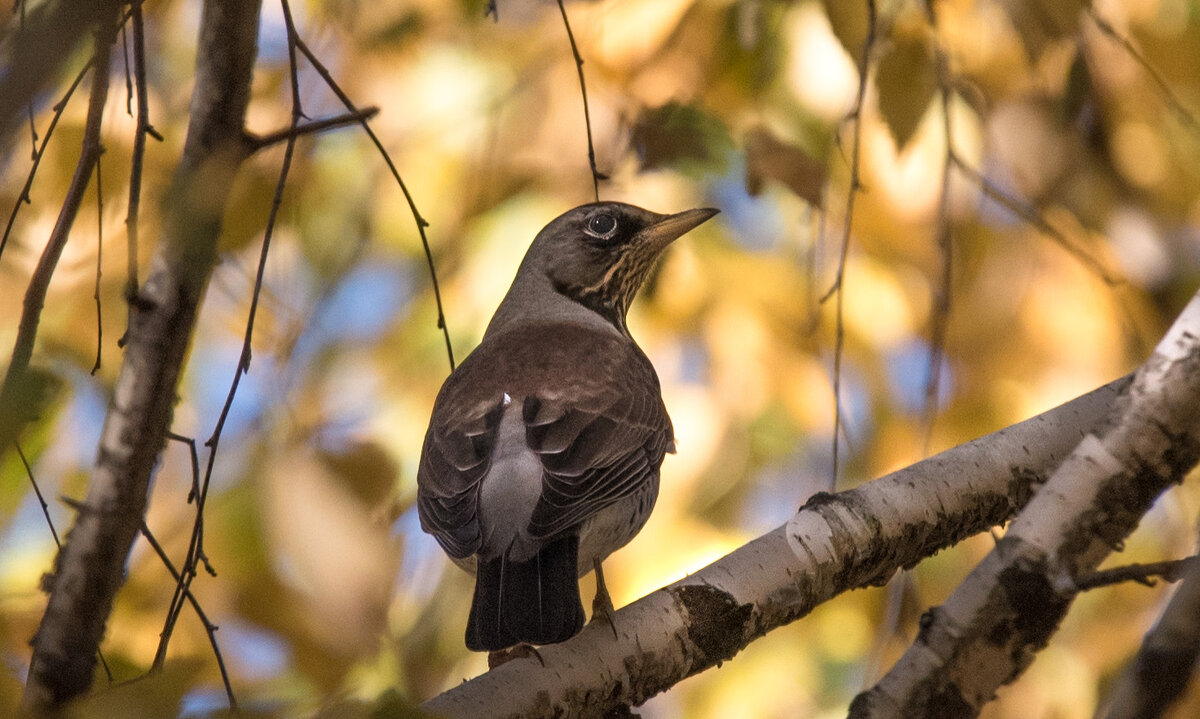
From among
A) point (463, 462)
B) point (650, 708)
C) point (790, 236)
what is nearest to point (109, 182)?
point (463, 462)

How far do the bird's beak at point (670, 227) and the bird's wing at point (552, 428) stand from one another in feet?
2.90

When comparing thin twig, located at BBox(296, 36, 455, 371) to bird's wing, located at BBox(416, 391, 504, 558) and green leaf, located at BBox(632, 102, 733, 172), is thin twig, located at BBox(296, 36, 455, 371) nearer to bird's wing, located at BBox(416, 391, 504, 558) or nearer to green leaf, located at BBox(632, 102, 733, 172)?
bird's wing, located at BBox(416, 391, 504, 558)

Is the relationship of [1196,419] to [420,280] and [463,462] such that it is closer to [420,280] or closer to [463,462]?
[463,462]

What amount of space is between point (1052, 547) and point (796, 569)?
0.74 m

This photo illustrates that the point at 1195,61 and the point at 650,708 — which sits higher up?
the point at 1195,61

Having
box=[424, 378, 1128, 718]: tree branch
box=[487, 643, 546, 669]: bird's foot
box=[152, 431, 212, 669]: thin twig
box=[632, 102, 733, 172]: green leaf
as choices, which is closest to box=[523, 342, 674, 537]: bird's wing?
box=[487, 643, 546, 669]: bird's foot

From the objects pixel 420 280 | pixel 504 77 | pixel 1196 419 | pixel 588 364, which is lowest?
pixel 1196 419

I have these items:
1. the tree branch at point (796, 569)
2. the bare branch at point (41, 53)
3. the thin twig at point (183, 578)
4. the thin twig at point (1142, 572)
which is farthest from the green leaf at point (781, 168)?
the bare branch at point (41, 53)

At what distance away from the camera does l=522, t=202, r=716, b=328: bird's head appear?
203 inches

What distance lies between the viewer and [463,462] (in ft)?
11.4

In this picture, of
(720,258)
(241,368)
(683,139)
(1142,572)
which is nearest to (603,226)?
(720,258)

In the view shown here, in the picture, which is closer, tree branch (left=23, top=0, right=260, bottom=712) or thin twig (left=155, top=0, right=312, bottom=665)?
tree branch (left=23, top=0, right=260, bottom=712)

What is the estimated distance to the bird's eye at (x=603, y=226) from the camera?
5.17 metres

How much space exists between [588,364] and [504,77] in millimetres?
2305
